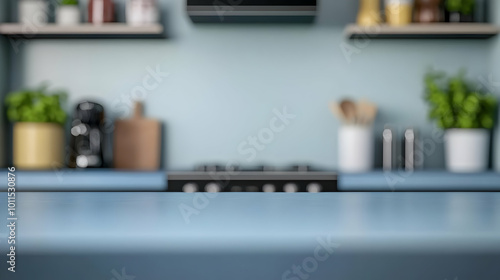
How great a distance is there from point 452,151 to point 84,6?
6.26 feet

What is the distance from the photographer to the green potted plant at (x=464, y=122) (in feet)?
8.26

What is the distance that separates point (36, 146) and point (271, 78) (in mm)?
1149

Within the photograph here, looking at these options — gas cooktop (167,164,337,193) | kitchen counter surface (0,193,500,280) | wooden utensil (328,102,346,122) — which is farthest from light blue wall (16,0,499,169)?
kitchen counter surface (0,193,500,280)

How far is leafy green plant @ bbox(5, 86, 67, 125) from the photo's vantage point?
254 cm

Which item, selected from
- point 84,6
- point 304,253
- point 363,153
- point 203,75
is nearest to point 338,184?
point 363,153

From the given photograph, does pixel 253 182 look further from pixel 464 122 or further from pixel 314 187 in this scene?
pixel 464 122

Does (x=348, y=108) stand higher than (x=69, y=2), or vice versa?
(x=69, y=2)

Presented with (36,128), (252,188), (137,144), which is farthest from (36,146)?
(252,188)

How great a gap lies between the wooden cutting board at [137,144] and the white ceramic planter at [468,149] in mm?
1385

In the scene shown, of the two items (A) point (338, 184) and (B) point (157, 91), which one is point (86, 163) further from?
(A) point (338, 184)

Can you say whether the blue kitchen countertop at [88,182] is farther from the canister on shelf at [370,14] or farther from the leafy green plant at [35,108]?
the canister on shelf at [370,14]

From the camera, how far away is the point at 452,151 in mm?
2584

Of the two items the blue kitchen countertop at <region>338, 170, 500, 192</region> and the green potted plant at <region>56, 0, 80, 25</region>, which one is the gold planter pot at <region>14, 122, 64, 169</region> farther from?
the blue kitchen countertop at <region>338, 170, 500, 192</region>

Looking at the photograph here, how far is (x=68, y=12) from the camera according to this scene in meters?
2.68
